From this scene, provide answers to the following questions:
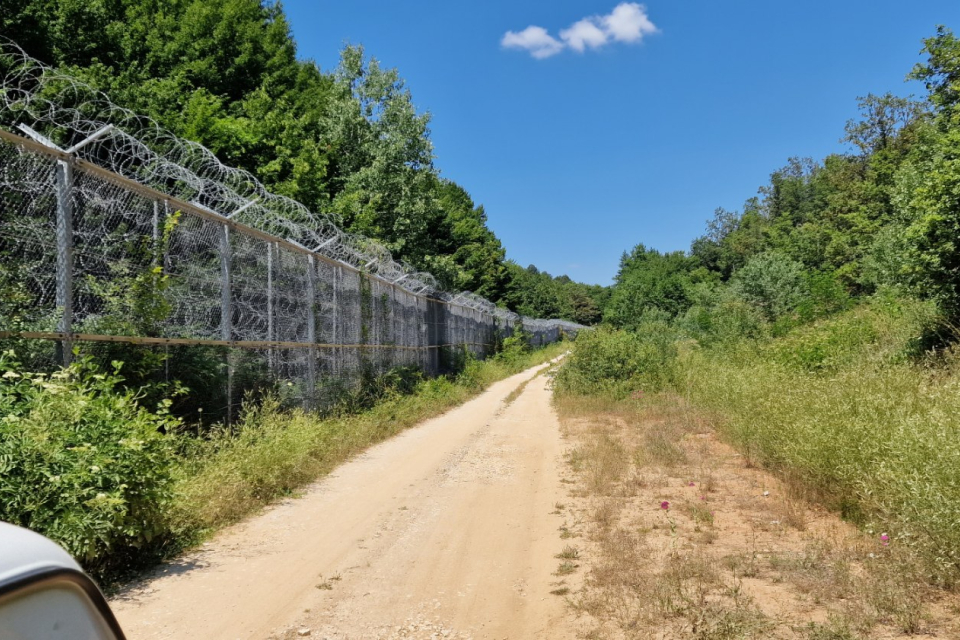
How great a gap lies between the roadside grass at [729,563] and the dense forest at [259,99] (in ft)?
44.3

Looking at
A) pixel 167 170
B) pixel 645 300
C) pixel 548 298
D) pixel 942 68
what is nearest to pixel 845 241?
pixel 645 300

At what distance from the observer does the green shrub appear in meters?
3.95

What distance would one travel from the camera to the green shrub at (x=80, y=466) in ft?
13.0

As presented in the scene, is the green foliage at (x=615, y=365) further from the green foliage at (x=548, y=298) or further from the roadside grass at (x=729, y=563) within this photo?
the green foliage at (x=548, y=298)

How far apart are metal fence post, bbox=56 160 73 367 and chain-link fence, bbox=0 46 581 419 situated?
0.03 ft

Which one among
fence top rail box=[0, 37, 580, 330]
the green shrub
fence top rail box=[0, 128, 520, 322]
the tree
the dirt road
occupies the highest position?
the tree

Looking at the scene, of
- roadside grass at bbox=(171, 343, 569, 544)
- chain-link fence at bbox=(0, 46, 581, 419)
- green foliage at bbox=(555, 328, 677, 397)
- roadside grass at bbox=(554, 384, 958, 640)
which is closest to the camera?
roadside grass at bbox=(554, 384, 958, 640)

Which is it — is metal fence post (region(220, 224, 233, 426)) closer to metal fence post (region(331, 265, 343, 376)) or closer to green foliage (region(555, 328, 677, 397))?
metal fence post (region(331, 265, 343, 376))

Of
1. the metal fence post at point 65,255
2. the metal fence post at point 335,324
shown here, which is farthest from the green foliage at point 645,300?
the metal fence post at point 65,255

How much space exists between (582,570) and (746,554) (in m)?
1.19

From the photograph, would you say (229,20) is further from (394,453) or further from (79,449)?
(79,449)

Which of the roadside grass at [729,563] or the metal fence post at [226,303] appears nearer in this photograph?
the roadside grass at [729,563]

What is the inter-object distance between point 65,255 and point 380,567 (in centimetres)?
359

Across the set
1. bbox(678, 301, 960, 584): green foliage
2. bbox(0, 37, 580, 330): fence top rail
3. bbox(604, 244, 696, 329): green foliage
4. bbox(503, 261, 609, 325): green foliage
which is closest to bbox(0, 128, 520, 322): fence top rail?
bbox(0, 37, 580, 330): fence top rail
